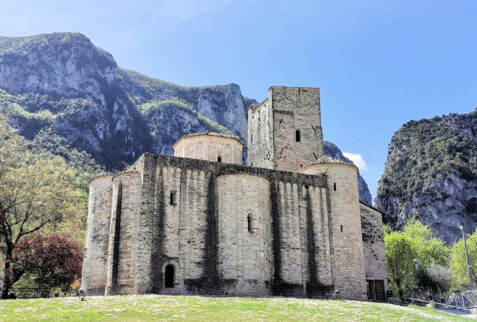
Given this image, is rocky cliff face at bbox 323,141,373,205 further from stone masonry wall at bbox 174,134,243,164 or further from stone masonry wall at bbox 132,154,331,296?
stone masonry wall at bbox 132,154,331,296

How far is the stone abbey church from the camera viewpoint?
28844 mm

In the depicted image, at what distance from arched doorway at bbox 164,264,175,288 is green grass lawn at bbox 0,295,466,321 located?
3834 mm

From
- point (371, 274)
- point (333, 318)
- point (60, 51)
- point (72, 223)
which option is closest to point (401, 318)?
point (333, 318)

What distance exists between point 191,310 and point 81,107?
431 feet

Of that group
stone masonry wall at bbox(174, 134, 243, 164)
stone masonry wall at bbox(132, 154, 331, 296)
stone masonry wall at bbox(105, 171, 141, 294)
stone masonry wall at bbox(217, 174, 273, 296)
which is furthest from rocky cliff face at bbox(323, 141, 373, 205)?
stone masonry wall at bbox(105, 171, 141, 294)

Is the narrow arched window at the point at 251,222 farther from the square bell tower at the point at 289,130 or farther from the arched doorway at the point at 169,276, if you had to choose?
the square bell tower at the point at 289,130

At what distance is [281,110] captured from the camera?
1747 inches

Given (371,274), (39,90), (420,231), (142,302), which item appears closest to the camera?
(142,302)

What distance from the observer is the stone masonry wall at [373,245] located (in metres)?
38.6

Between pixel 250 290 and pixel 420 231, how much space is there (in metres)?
44.2

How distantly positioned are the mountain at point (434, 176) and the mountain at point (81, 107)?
34882mm

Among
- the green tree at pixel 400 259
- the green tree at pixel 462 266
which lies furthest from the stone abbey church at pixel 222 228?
the green tree at pixel 462 266

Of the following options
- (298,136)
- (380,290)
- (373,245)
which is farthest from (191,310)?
(298,136)

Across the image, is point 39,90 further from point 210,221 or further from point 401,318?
point 401,318
